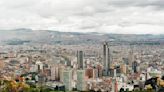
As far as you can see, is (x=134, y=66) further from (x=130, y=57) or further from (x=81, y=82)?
(x=81, y=82)

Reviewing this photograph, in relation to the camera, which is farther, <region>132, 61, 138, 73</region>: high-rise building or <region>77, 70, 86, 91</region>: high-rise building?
<region>132, 61, 138, 73</region>: high-rise building

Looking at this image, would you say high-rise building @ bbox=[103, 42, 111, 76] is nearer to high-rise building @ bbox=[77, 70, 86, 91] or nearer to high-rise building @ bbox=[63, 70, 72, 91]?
high-rise building @ bbox=[63, 70, 72, 91]

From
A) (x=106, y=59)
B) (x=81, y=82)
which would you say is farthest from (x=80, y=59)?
(x=81, y=82)

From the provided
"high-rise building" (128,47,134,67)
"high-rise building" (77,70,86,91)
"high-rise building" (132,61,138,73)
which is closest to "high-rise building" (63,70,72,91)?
"high-rise building" (77,70,86,91)

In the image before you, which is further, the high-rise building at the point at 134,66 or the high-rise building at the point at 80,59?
the high-rise building at the point at 80,59

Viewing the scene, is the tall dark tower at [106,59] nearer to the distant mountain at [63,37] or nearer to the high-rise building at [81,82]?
the high-rise building at [81,82]

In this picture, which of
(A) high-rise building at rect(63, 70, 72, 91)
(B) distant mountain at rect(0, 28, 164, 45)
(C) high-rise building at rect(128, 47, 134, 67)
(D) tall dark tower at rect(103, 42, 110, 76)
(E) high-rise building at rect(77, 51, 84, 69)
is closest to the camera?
(A) high-rise building at rect(63, 70, 72, 91)

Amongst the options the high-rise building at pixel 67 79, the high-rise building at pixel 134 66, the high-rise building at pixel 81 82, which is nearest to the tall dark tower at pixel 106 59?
the high-rise building at pixel 134 66

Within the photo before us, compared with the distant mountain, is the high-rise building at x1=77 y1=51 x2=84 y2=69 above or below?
below
